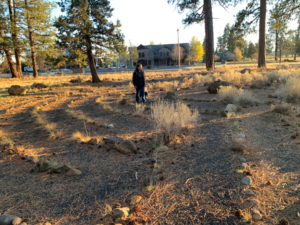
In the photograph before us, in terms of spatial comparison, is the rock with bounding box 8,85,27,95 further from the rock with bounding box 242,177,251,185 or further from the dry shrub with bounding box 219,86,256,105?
the rock with bounding box 242,177,251,185

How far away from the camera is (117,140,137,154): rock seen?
4.20m

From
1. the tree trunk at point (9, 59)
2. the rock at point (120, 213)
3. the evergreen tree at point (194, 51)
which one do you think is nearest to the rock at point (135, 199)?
the rock at point (120, 213)

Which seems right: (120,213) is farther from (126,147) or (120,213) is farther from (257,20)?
(257,20)

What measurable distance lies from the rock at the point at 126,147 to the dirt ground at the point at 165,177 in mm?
109

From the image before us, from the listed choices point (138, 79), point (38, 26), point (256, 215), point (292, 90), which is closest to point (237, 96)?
point (292, 90)

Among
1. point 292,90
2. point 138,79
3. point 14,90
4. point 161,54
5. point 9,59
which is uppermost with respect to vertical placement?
point 161,54

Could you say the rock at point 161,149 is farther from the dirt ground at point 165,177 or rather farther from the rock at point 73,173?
the rock at point 73,173

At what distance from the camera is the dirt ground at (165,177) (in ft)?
8.05

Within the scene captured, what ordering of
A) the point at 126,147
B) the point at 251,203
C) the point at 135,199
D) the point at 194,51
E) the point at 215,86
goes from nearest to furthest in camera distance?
the point at 251,203, the point at 135,199, the point at 126,147, the point at 215,86, the point at 194,51

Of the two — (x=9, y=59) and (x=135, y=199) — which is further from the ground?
(x=9, y=59)

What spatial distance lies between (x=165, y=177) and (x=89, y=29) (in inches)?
579

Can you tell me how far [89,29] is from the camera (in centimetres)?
1498

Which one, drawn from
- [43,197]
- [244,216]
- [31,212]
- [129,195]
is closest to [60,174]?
[43,197]

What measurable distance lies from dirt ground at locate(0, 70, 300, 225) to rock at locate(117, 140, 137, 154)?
0.36 feet
